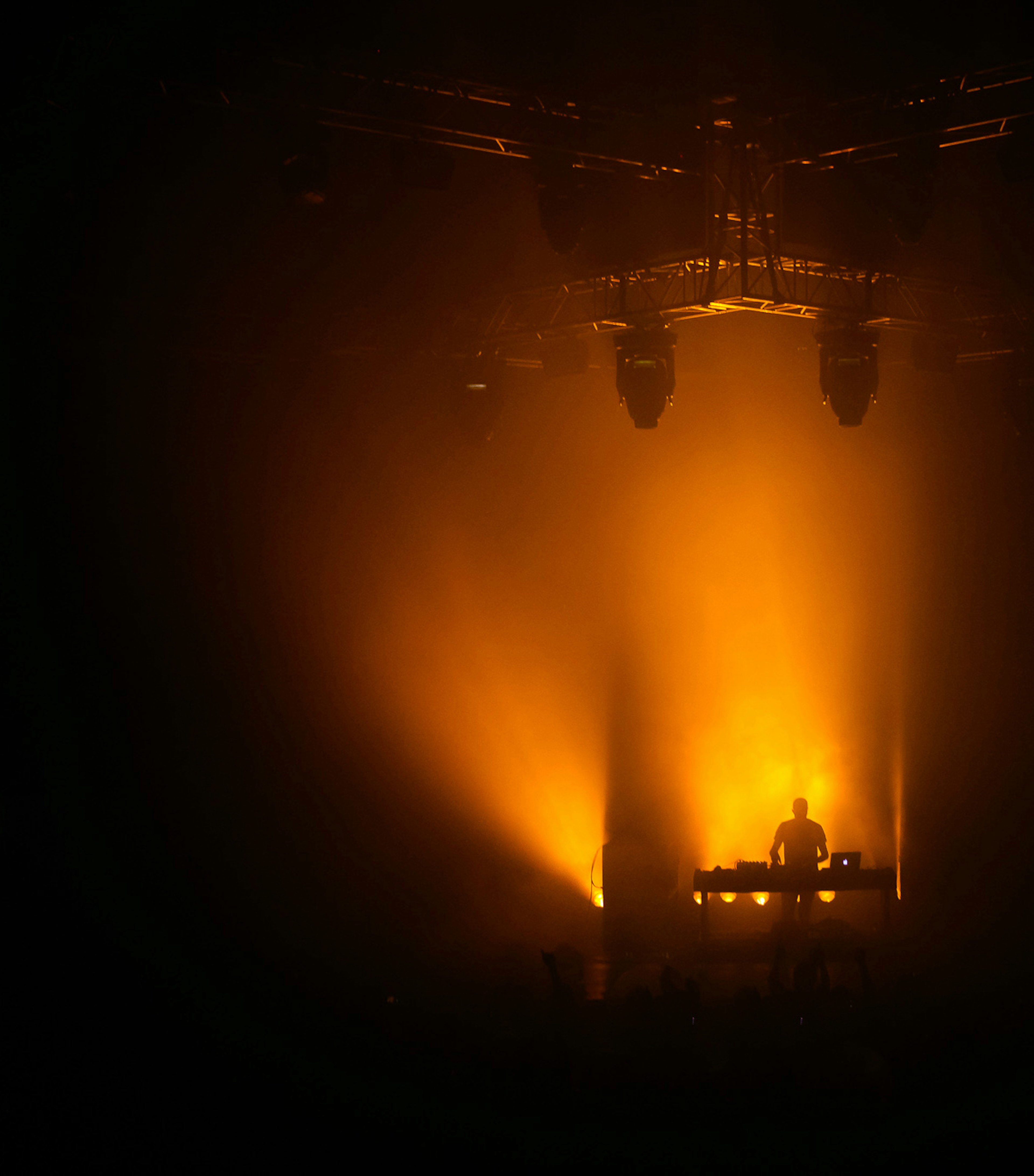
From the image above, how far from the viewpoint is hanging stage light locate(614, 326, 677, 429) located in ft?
24.3

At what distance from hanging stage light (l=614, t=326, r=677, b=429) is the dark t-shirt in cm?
325

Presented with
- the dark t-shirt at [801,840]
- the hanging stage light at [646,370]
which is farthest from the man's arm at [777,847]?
the hanging stage light at [646,370]

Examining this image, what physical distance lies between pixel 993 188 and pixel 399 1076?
5.90 metres

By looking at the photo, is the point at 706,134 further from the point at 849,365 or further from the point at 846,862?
the point at 846,862

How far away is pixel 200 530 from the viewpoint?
8961mm

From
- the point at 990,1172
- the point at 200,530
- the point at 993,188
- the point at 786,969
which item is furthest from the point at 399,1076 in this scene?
the point at 993,188

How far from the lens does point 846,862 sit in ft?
27.9

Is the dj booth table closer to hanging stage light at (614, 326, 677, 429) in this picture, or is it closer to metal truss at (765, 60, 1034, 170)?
hanging stage light at (614, 326, 677, 429)

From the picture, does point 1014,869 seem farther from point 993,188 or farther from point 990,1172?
point 990,1172

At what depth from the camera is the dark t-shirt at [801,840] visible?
884 centimetres

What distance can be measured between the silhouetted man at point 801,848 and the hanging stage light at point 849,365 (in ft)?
9.41

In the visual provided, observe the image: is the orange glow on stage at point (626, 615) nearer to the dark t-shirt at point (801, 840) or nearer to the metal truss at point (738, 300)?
the dark t-shirt at point (801, 840)

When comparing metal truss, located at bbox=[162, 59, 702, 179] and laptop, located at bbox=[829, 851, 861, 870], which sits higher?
metal truss, located at bbox=[162, 59, 702, 179]

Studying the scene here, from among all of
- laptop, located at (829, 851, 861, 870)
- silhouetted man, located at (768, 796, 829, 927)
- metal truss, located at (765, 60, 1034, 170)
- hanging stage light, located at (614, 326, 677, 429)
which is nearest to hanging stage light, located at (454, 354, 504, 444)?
hanging stage light, located at (614, 326, 677, 429)
